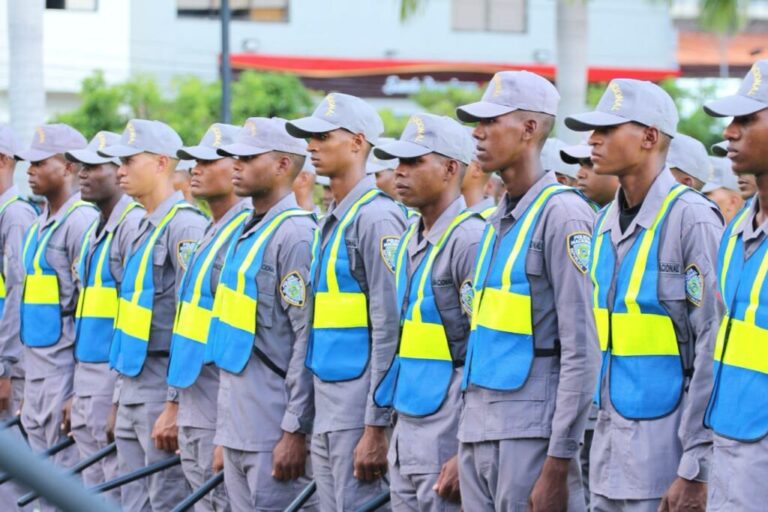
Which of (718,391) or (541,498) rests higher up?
(718,391)

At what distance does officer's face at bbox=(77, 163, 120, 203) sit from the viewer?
8.85 m

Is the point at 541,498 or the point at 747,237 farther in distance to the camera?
the point at 541,498

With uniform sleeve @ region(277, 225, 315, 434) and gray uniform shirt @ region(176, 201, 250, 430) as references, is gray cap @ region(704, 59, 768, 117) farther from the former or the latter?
gray uniform shirt @ region(176, 201, 250, 430)

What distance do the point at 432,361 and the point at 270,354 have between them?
1.17 meters

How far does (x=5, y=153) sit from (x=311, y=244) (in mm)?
4349

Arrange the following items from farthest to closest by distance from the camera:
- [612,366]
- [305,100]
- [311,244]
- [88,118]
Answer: [305,100]
[88,118]
[311,244]
[612,366]

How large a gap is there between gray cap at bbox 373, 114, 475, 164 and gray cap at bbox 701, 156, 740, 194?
10.9ft

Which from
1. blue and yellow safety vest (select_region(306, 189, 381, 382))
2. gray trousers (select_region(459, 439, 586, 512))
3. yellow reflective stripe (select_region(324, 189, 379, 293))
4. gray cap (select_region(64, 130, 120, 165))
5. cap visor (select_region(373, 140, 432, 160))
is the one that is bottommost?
gray trousers (select_region(459, 439, 586, 512))

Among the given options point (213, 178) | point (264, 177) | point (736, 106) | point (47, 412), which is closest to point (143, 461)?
point (47, 412)

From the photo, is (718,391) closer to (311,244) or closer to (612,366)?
(612,366)

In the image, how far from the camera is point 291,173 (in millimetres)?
7410

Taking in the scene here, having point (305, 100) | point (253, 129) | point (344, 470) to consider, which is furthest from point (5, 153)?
point (305, 100)

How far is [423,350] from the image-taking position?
6.07 meters

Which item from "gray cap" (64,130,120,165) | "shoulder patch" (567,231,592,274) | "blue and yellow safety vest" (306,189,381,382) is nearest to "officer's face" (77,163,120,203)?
"gray cap" (64,130,120,165)
